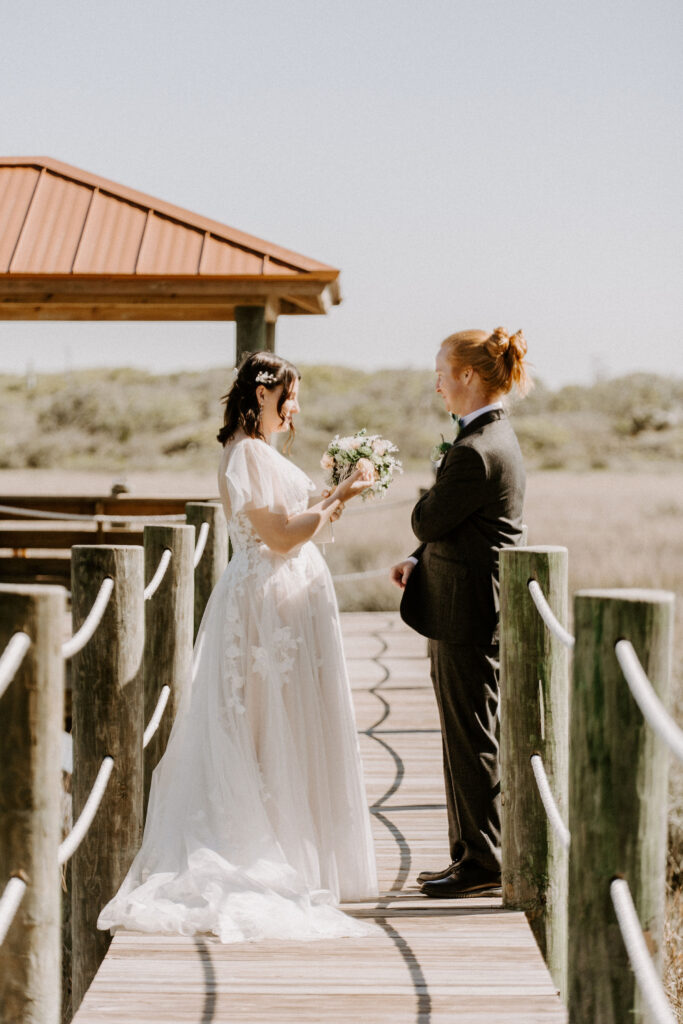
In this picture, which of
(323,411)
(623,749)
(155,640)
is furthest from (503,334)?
(323,411)

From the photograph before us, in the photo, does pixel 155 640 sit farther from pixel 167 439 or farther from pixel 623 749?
pixel 167 439

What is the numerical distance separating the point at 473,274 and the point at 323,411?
1482cm

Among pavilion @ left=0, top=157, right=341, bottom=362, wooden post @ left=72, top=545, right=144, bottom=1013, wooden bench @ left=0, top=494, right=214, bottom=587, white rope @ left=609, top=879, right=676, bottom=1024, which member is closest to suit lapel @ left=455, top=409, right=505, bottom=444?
wooden post @ left=72, top=545, right=144, bottom=1013

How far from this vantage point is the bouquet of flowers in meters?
4.48

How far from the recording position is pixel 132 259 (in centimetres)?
770

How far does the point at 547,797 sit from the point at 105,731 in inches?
52.0

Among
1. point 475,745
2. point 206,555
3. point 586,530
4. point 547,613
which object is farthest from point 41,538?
point 586,530

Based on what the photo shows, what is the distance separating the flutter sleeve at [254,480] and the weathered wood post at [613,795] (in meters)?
1.94

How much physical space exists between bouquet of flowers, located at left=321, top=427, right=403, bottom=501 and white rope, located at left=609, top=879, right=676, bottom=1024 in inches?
95.7

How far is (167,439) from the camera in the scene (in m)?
69.6

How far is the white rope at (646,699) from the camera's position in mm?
1860

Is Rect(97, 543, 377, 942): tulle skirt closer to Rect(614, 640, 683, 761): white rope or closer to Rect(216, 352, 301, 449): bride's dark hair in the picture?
Rect(216, 352, 301, 449): bride's dark hair

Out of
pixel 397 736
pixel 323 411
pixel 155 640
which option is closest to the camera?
pixel 155 640

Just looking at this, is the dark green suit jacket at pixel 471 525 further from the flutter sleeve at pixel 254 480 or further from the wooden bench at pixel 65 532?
the wooden bench at pixel 65 532
